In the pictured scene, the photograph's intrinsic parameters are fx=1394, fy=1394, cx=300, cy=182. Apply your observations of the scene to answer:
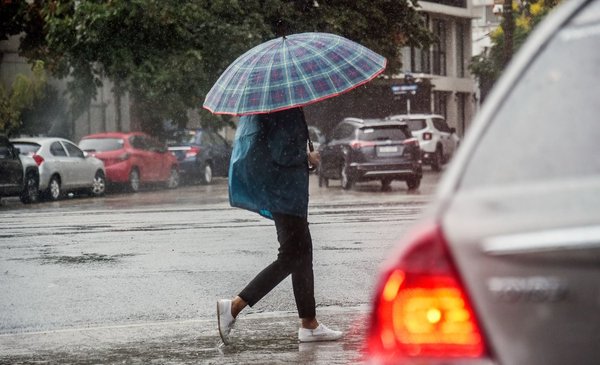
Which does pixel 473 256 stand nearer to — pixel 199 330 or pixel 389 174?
pixel 199 330

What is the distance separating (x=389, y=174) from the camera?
1213 inches

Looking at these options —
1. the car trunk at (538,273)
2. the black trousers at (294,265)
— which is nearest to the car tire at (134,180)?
the black trousers at (294,265)

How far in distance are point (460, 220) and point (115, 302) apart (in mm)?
8027

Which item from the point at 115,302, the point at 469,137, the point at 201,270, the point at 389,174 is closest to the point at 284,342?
the point at 115,302

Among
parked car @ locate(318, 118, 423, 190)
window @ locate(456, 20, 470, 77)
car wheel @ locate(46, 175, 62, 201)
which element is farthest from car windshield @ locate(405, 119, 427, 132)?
window @ locate(456, 20, 470, 77)

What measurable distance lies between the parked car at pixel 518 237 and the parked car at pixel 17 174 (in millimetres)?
25700

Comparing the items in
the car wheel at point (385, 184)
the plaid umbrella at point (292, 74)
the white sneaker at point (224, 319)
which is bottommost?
the car wheel at point (385, 184)

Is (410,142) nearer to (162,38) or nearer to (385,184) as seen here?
(385,184)

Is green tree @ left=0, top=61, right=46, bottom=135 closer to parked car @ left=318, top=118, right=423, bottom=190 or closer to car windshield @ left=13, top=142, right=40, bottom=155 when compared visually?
car windshield @ left=13, top=142, right=40, bottom=155

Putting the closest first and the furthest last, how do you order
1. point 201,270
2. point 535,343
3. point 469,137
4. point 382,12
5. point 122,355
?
point 535,343
point 469,137
point 122,355
point 201,270
point 382,12

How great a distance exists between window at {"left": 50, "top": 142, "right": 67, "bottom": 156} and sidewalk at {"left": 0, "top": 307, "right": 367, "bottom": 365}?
22195 millimetres

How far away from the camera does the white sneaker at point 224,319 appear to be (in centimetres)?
834

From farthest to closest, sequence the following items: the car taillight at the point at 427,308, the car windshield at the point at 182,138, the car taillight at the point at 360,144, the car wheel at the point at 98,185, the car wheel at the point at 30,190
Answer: the car windshield at the point at 182,138, the car wheel at the point at 98,185, the car taillight at the point at 360,144, the car wheel at the point at 30,190, the car taillight at the point at 427,308

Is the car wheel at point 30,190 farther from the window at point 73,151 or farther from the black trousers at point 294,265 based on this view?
the black trousers at point 294,265
